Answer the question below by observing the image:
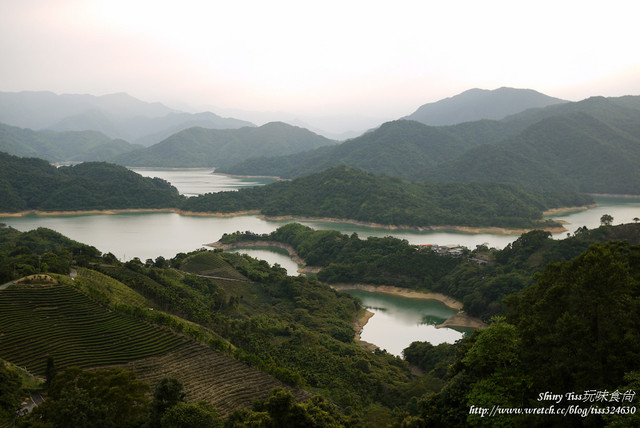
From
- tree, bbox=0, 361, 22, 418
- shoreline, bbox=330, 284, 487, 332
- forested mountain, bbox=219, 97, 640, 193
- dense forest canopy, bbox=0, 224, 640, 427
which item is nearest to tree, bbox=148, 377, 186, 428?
dense forest canopy, bbox=0, 224, 640, 427

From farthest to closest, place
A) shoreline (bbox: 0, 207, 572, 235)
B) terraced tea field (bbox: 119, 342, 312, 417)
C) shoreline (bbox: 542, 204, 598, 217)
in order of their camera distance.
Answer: shoreline (bbox: 542, 204, 598, 217), shoreline (bbox: 0, 207, 572, 235), terraced tea field (bbox: 119, 342, 312, 417)

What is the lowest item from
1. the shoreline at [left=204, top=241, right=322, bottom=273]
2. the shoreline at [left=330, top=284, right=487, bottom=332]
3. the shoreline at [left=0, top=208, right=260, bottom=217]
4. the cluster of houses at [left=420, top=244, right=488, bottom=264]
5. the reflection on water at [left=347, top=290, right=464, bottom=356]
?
the reflection on water at [left=347, top=290, right=464, bottom=356]

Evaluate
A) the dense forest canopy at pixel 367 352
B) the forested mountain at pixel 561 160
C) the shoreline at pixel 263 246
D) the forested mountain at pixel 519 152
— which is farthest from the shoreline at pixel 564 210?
the shoreline at pixel 263 246

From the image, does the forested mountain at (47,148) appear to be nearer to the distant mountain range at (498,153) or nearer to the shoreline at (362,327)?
the distant mountain range at (498,153)

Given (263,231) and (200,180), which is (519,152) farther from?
(200,180)

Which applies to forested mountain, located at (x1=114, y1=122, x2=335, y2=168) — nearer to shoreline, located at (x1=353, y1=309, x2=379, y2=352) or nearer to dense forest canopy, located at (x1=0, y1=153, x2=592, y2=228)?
dense forest canopy, located at (x1=0, y1=153, x2=592, y2=228)

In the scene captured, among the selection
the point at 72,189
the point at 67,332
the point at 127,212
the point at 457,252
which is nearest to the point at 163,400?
the point at 67,332
